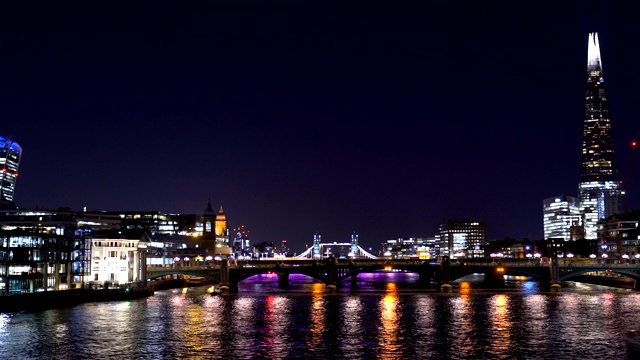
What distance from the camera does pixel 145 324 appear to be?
8431 centimetres

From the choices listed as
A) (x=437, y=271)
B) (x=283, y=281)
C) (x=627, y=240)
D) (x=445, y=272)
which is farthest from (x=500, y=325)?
(x=627, y=240)

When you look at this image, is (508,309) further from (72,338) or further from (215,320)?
(72,338)

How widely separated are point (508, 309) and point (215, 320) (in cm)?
4032

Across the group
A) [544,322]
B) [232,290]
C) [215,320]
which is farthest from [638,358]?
[232,290]

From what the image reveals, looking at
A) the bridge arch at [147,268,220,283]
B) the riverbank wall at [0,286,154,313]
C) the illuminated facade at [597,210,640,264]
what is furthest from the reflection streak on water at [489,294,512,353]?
the illuminated facade at [597,210,640,264]

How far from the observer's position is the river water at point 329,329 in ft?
216

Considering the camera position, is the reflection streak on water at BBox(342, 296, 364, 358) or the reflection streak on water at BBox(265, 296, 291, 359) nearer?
the reflection streak on water at BBox(265, 296, 291, 359)

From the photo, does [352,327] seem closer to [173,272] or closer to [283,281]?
[173,272]

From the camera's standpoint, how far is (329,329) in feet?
266

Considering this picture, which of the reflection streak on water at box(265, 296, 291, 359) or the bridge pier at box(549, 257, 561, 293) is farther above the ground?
the bridge pier at box(549, 257, 561, 293)

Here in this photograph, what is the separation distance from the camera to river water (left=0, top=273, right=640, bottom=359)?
65.8 metres

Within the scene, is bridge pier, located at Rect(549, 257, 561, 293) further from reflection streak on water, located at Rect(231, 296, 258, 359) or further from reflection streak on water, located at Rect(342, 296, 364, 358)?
reflection streak on water, located at Rect(231, 296, 258, 359)

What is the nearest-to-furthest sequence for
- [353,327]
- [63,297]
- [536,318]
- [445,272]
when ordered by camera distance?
[353,327], [536,318], [63,297], [445,272]

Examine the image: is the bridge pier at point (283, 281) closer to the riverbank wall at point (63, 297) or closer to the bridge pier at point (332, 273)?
the bridge pier at point (332, 273)
